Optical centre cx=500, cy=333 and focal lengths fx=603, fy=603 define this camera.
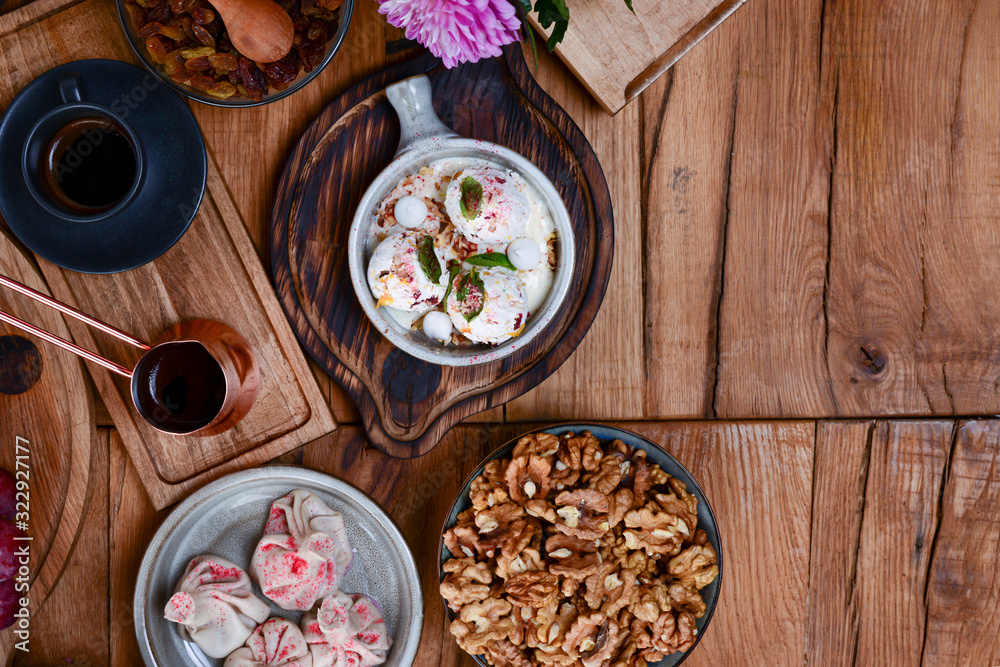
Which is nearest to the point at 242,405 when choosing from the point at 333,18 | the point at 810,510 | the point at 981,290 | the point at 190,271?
the point at 190,271

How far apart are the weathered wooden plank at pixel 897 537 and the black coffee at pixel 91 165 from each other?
1.33 meters

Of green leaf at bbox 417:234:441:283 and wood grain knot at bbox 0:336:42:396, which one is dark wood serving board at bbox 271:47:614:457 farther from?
wood grain knot at bbox 0:336:42:396

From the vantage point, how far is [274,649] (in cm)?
99

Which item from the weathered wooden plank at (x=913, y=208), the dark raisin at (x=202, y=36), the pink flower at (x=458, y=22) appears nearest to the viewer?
the pink flower at (x=458, y=22)

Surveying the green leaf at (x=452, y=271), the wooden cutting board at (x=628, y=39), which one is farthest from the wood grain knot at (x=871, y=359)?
the green leaf at (x=452, y=271)

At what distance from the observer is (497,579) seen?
0.99 m

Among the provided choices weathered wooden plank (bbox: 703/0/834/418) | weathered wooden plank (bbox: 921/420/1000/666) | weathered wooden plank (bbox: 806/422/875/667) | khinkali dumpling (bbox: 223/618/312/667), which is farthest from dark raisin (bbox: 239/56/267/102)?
weathered wooden plank (bbox: 921/420/1000/666)

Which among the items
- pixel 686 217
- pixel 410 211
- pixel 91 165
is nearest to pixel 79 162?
pixel 91 165

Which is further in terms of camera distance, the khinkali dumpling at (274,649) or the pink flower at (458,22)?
the khinkali dumpling at (274,649)

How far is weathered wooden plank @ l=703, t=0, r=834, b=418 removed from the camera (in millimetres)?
1048

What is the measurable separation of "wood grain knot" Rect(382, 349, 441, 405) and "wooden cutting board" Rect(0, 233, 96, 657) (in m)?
0.50

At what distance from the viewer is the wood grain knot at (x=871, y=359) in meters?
1.08

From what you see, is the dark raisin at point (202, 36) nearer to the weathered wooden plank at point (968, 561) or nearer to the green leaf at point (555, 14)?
the green leaf at point (555, 14)

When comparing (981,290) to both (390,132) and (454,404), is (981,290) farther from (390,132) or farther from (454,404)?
(390,132)
